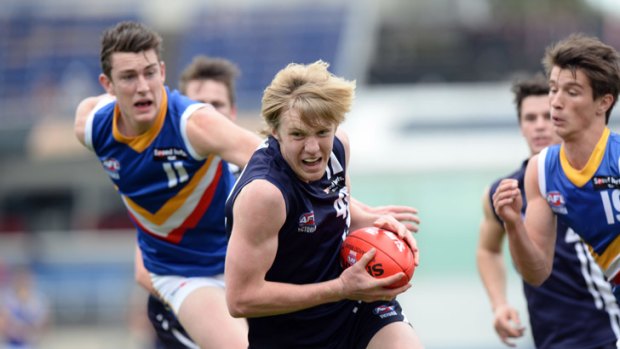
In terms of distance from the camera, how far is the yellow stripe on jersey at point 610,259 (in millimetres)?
6434

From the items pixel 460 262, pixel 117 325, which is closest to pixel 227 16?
pixel 117 325

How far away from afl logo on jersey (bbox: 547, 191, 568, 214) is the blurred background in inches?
403

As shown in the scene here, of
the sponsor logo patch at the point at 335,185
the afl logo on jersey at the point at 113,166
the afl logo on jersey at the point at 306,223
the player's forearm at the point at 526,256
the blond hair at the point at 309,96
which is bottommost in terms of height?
the player's forearm at the point at 526,256

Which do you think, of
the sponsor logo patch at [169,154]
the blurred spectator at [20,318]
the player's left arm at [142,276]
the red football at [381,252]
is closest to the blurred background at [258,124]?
the blurred spectator at [20,318]

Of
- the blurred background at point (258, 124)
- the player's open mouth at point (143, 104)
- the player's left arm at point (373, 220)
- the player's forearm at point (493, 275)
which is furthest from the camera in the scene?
the blurred background at point (258, 124)

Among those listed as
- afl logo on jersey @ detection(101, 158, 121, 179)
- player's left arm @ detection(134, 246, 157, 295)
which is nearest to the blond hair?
afl logo on jersey @ detection(101, 158, 121, 179)

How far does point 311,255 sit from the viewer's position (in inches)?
226

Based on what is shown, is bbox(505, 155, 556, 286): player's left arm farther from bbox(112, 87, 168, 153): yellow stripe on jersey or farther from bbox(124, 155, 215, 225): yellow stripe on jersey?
bbox(112, 87, 168, 153): yellow stripe on jersey

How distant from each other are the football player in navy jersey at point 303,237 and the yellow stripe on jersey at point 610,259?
4.59 feet

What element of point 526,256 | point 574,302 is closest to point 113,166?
point 526,256

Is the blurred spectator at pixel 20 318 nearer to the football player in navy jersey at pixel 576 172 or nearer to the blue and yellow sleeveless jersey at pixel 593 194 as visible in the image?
the football player in navy jersey at pixel 576 172

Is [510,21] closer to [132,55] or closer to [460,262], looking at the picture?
[460,262]

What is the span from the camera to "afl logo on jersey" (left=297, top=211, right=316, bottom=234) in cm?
560

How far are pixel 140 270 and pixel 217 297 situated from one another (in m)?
0.99
